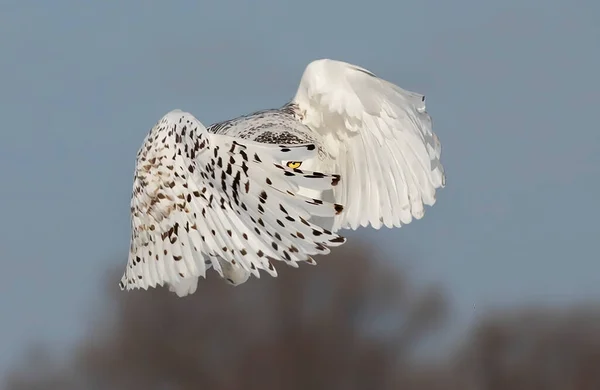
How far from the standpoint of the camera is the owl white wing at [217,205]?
Result: 200 inches

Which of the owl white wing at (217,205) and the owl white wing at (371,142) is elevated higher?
the owl white wing at (371,142)

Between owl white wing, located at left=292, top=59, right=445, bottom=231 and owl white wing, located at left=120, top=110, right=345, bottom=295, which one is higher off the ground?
owl white wing, located at left=292, top=59, right=445, bottom=231

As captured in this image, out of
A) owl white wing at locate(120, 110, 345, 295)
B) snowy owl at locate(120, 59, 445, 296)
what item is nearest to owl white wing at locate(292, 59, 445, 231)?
snowy owl at locate(120, 59, 445, 296)

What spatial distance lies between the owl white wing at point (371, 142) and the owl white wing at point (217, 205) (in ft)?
3.04

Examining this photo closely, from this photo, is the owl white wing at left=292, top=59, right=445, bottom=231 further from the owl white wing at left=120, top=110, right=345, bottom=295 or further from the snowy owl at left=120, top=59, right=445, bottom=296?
the owl white wing at left=120, top=110, right=345, bottom=295

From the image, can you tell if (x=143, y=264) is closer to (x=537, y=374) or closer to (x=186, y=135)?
(x=186, y=135)

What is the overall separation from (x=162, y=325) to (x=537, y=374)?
468 centimetres

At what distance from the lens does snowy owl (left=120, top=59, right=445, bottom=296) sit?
5090 millimetres

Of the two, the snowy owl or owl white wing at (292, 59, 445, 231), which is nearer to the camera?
the snowy owl

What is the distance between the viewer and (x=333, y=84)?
6199 millimetres

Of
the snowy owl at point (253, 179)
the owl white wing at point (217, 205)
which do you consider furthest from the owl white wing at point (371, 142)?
the owl white wing at point (217, 205)

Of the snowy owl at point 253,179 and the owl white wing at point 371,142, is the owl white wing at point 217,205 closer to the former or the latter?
the snowy owl at point 253,179

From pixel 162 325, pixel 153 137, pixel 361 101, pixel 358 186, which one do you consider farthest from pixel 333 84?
pixel 162 325

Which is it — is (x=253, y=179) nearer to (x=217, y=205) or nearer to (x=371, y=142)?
(x=217, y=205)
